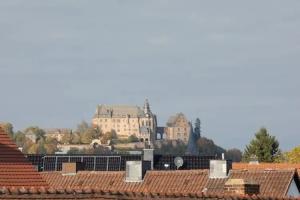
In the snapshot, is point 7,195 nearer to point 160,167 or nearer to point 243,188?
point 243,188

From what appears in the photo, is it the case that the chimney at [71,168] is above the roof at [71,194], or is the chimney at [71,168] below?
above

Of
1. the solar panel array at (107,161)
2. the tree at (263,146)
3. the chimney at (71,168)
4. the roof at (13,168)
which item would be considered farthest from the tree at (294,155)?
the roof at (13,168)

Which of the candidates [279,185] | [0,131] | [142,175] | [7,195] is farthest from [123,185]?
[7,195]

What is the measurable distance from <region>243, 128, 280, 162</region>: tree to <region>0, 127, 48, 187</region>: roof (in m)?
89.4

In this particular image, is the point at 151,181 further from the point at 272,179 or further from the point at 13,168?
the point at 13,168

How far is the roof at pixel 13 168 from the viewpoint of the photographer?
43469 millimetres

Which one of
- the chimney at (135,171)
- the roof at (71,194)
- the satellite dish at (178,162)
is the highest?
the satellite dish at (178,162)

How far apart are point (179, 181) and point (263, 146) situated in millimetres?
74659

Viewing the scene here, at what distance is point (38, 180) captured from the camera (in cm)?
4547

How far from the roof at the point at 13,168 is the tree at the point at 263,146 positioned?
8942cm

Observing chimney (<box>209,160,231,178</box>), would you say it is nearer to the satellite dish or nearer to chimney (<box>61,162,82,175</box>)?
chimney (<box>61,162,82,175</box>)

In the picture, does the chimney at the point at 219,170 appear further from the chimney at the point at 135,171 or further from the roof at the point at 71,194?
the roof at the point at 71,194

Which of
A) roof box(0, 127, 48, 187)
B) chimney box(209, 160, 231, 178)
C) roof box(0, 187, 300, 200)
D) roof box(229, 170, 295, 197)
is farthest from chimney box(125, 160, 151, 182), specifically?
roof box(0, 187, 300, 200)

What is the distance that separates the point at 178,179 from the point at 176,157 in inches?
935
